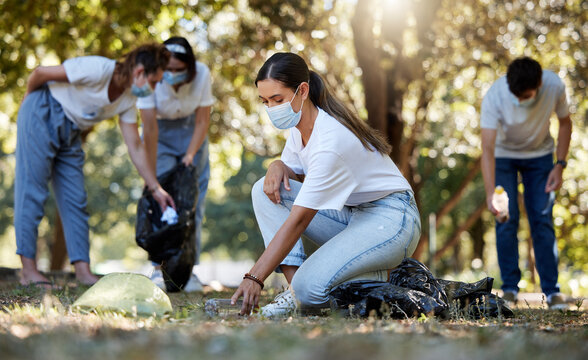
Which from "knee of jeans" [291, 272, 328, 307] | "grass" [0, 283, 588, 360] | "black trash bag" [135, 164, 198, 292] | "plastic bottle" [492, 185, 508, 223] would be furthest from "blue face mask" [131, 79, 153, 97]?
"plastic bottle" [492, 185, 508, 223]

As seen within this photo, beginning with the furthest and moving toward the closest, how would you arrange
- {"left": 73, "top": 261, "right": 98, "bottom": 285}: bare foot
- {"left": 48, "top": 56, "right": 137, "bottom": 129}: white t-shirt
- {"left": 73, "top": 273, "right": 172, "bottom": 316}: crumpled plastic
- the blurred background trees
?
1. the blurred background trees
2. {"left": 73, "top": 261, "right": 98, "bottom": 285}: bare foot
3. {"left": 48, "top": 56, "right": 137, "bottom": 129}: white t-shirt
4. {"left": 73, "top": 273, "right": 172, "bottom": 316}: crumpled plastic

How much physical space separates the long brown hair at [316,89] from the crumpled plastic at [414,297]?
736 millimetres

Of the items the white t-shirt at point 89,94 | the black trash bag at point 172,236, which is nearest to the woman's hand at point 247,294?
the black trash bag at point 172,236

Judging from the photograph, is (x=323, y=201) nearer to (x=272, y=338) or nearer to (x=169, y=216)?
(x=272, y=338)

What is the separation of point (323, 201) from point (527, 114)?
2.83m

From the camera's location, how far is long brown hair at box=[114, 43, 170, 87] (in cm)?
484

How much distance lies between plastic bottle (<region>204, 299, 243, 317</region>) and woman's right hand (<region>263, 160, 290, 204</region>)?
0.71 m

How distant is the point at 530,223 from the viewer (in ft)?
18.0

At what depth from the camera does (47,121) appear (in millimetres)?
5125

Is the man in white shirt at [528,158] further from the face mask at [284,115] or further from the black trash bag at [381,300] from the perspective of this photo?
the face mask at [284,115]

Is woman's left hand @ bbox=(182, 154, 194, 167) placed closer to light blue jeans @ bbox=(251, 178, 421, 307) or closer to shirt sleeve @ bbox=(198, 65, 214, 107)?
shirt sleeve @ bbox=(198, 65, 214, 107)

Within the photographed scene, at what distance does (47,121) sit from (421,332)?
147 inches

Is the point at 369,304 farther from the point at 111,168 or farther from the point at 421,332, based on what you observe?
the point at 111,168

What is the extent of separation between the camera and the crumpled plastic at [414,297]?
3.24 metres
